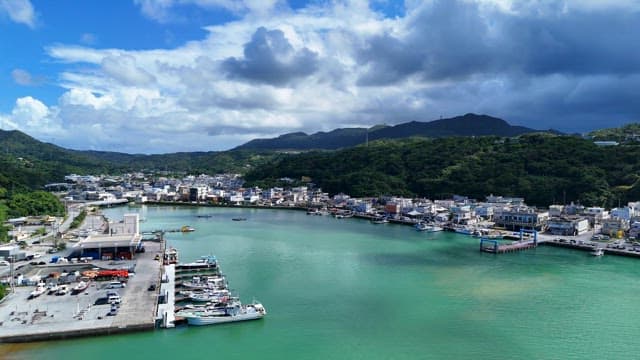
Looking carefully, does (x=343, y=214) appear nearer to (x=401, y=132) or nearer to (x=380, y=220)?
(x=380, y=220)

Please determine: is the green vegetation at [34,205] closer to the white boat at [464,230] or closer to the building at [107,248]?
the building at [107,248]

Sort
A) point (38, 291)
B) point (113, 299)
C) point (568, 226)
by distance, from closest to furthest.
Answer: point (113, 299), point (38, 291), point (568, 226)

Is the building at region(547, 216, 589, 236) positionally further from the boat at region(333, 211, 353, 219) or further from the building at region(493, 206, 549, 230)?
the boat at region(333, 211, 353, 219)

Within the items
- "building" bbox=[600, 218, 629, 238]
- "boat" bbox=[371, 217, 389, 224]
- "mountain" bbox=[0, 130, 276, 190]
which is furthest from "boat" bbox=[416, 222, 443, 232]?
"mountain" bbox=[0, 130, 276, 190]

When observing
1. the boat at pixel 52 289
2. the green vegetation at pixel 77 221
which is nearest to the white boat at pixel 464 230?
the boat at pixel 52 289

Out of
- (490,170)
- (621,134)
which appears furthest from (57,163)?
(621,134)
